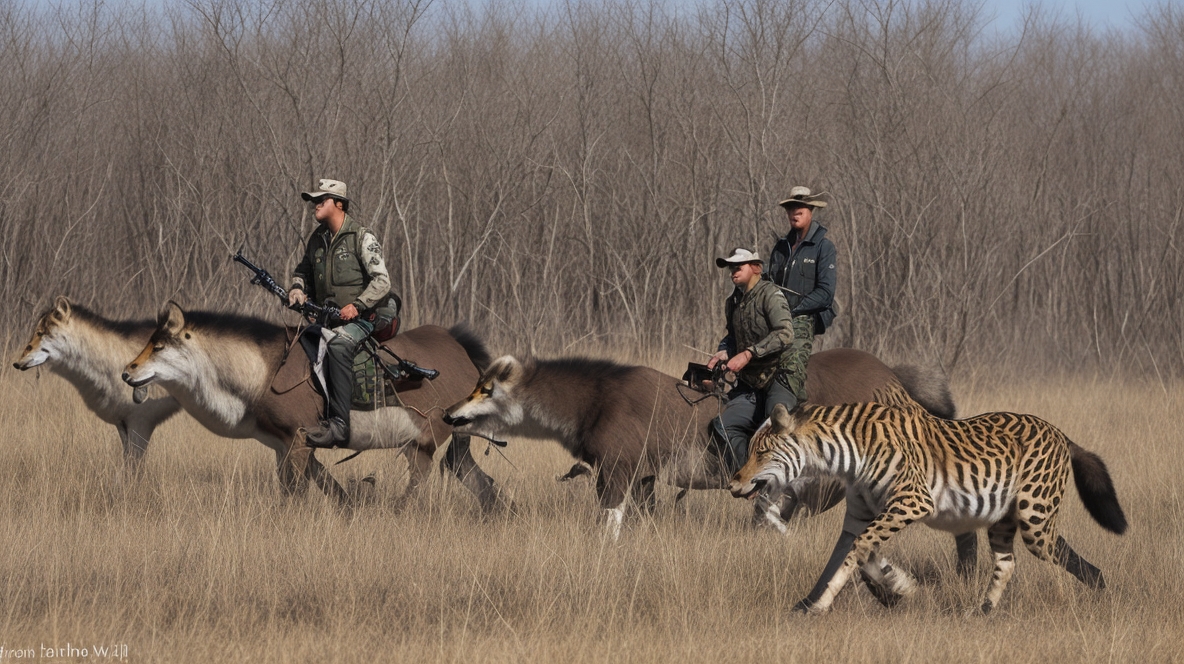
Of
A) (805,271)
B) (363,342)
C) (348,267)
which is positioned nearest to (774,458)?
(805,271)

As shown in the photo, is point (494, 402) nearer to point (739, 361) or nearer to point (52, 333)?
point (739, 361)

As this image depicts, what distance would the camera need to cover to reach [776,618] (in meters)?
5.10

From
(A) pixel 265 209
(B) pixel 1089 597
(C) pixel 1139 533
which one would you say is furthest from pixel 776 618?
(A) pixel 265 209

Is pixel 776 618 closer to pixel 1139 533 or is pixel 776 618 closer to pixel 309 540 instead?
pixel 309 540

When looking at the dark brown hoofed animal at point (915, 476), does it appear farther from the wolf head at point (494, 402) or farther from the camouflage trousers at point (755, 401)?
the wolf head at point (494, 402)

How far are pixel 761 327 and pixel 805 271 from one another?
73 cm

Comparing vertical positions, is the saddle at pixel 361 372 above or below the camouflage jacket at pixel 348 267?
below

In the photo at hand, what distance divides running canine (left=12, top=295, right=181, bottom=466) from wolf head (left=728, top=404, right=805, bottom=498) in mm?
4634

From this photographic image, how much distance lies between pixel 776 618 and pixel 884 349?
9.05 metres

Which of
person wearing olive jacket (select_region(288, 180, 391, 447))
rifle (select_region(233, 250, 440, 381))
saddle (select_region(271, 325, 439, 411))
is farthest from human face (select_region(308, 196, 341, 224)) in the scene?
saddle (select_region(271, 325, 439, 411))

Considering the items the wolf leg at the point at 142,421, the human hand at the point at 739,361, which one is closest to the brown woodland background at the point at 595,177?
the wolf leg at the point at 142,421

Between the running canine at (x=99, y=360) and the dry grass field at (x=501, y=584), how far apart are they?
0.51 m

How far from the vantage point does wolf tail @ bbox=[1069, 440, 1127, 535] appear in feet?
18.4

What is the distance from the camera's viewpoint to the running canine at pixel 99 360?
27.4 feet
